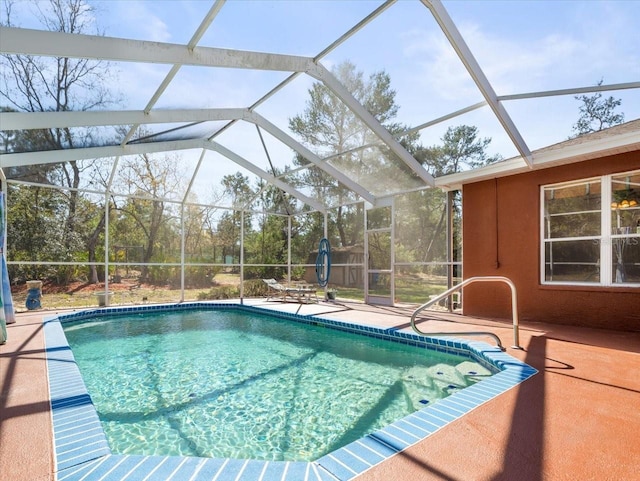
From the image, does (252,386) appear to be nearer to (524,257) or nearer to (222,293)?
(524,257)

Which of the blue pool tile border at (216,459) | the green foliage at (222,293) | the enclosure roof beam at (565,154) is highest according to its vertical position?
the enclosure roof beam at (565,154)

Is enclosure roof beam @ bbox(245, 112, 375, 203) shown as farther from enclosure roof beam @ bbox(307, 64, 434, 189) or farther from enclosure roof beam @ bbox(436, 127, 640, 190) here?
enclosure roof beam @ bbox(436, 127, 640, 190)

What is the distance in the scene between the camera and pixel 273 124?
762 cm

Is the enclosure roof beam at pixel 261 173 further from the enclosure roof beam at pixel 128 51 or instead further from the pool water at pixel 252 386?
the pool water at pixel 252 386

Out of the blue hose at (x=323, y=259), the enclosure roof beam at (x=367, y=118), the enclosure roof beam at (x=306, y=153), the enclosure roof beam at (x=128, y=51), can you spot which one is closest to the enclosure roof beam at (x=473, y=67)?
the enclosure roof beam at (x=367, y=118)

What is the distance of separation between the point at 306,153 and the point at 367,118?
2.12m

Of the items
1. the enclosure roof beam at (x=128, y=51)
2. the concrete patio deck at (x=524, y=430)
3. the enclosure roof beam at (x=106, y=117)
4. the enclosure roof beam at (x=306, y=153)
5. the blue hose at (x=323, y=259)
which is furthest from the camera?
the blue hose at (x=323, y=259)

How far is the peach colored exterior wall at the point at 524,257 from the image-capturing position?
561 cm

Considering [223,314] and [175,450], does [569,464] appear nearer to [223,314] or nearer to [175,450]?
[175,450]

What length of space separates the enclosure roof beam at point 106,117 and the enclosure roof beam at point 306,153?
34 centimetres

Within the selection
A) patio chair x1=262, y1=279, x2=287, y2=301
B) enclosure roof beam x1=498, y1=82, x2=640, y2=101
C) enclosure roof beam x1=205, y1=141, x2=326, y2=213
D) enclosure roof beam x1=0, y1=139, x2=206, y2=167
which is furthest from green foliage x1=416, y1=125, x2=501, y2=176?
enclosure roof beam x1=0, y1=139, x2=206, y2=167

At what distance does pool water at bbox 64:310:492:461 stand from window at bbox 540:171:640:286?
3086 mm

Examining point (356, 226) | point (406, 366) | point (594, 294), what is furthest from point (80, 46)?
point (356, 226)

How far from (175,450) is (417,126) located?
19.5 ft
